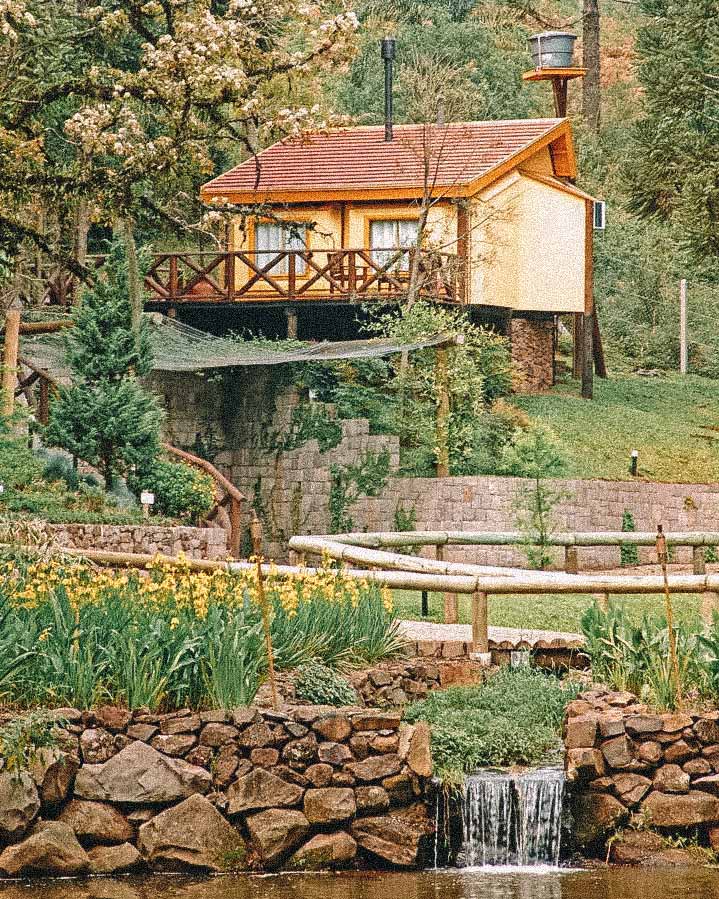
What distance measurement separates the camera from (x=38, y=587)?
1311 cm

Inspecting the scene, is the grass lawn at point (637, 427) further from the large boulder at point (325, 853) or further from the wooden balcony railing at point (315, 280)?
the large boulder at point (325, 853)

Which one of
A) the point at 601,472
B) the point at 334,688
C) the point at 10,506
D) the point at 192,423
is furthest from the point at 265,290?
the point at 334,688

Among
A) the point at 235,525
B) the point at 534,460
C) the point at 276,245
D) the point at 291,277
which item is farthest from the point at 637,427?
the point at 235,525

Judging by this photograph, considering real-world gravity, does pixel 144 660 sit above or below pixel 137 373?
below

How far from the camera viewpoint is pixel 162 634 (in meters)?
12.0

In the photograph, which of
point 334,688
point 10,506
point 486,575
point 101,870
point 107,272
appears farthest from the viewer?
point 107,272

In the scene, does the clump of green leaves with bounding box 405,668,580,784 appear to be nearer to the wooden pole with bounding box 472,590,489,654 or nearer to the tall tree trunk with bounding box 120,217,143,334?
the wooden pole with bounding box 472,590,489,654

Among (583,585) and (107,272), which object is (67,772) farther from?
(107,272)

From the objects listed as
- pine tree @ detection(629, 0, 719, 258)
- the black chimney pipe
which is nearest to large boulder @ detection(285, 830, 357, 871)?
pine tree @ detection(629, 0, 719, 258)

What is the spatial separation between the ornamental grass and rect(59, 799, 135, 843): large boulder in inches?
26.6

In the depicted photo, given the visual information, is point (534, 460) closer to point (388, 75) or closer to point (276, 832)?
point (388, 75)

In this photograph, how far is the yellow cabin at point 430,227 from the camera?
103 ft

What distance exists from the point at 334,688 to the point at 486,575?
256 cm

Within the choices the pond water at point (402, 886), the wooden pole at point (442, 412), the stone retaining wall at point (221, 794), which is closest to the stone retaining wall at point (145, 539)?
the wooden pole at point (442, 412)
